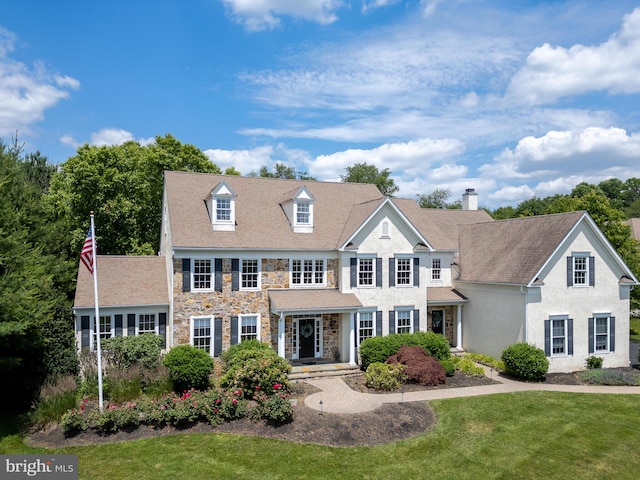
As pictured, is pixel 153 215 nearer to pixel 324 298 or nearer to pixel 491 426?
pixel 324 298

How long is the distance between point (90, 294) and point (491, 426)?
17.6 metres

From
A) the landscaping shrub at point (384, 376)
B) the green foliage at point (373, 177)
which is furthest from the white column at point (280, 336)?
the green foliage at point (373, 177)

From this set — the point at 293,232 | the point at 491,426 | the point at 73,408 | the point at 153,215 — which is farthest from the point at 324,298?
the point at 153,215

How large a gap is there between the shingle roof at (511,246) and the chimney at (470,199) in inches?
206

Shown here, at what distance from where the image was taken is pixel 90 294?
2031cm

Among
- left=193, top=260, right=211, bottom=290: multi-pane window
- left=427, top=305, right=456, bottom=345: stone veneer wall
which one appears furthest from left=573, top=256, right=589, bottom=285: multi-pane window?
left=193, top=260, right=211, bottom=290: multi-pane window

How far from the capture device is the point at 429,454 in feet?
43.3

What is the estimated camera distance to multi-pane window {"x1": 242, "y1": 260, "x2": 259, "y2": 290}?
72.2 ft

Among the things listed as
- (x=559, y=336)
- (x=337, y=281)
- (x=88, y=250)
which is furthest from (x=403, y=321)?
(x=88, y=250)

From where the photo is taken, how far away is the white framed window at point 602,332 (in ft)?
76.2

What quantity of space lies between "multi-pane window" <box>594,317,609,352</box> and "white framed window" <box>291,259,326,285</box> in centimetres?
1451

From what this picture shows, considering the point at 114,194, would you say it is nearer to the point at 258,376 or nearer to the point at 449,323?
the point at 258,376

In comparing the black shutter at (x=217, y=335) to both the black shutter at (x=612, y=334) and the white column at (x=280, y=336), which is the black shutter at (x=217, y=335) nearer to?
the white column at (x=280, y=336)

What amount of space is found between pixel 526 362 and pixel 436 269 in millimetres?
7963
